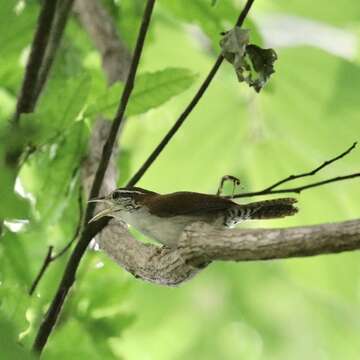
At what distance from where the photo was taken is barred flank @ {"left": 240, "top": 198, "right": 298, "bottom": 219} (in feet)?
3.65

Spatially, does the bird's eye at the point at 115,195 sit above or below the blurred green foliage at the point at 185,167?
below

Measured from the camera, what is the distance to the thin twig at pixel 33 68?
1356mm

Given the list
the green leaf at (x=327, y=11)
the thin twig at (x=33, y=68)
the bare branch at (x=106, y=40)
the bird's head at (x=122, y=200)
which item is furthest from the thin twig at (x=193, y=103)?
the green leaf at (x=327, y=11)

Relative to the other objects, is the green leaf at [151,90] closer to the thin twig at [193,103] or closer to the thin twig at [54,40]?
the thin twig at [193,103]

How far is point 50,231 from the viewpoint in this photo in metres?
1.55

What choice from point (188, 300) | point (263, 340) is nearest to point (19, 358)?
point (188, 300)

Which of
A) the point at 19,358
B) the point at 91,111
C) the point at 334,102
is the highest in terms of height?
the point at 334,102

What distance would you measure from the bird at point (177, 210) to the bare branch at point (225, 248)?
3cm

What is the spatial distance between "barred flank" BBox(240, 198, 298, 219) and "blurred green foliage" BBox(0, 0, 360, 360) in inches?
8.8

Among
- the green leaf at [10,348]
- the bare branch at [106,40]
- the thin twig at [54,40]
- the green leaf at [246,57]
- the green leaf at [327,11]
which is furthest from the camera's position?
the green leaf at [327,11]

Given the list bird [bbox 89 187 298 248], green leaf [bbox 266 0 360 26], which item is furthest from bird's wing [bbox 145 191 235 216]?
green leaf [bbox 266 0 360 26]

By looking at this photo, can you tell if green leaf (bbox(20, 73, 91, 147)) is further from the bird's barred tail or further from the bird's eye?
the bird's barred tail

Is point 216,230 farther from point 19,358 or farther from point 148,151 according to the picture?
point 148,151

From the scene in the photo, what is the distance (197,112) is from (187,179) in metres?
0.17
